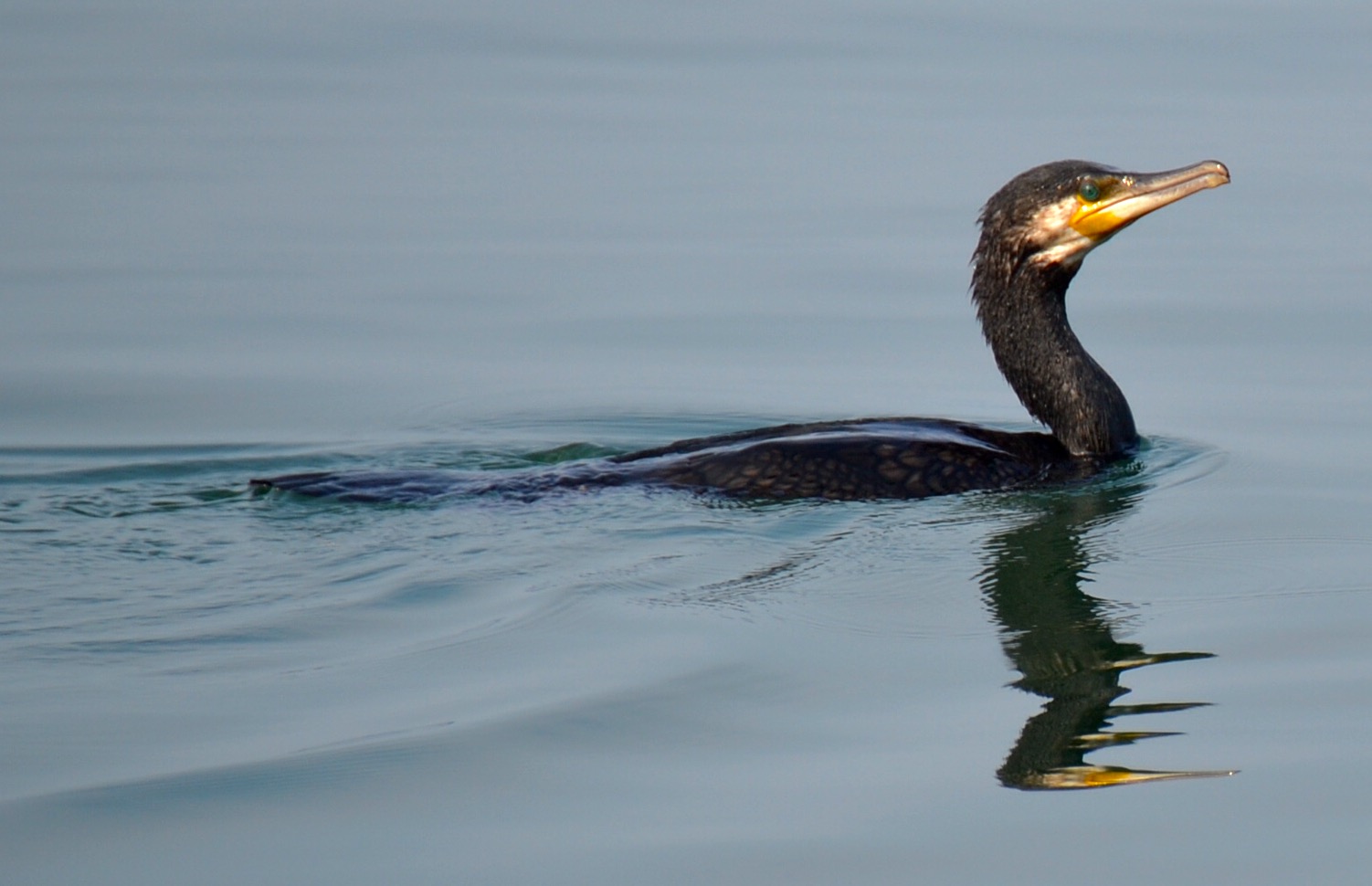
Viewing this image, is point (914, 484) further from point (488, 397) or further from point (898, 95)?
point (898, 95)

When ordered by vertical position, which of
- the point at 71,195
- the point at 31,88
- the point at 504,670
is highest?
the point at 31,88

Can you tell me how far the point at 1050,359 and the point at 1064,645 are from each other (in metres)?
2.72

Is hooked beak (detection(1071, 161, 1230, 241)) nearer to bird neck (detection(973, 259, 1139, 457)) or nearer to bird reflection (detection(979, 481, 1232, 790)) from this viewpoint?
bird neck (detection(973, 259, 1139, 457))

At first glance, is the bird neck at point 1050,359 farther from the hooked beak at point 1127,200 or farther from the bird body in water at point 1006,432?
the hooked beak at point 1127,200

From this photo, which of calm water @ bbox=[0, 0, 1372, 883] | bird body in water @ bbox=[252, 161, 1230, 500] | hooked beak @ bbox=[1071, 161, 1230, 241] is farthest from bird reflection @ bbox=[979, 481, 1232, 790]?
hooked beak @ bbox=[1071, 161, 1230, 241]

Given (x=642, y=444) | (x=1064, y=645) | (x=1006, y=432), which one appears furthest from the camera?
(x=642, y=444)

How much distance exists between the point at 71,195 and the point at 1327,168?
7997 mm

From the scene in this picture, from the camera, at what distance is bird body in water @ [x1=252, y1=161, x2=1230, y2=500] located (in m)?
8.09

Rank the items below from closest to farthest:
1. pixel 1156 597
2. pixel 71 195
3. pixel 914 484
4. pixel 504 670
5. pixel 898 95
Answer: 1. pixel 504 670
2. pixel 1156 597
3. pixel 914 484
4. pixel 71 195
5. pixel 898 95

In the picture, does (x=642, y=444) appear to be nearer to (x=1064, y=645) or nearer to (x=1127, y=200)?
(x=1127, y=200)

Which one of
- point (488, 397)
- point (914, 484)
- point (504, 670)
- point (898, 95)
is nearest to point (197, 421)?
point (488, 397)

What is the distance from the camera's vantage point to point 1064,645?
6.40 metres

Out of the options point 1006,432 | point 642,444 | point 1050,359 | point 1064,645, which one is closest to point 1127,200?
point 1050,359

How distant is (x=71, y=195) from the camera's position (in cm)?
1340
